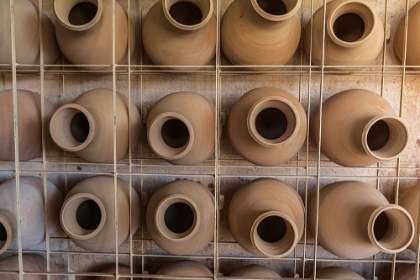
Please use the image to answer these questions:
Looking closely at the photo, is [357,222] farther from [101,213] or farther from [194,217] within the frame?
[101,213]

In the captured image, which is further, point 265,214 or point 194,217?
A: point 194,217

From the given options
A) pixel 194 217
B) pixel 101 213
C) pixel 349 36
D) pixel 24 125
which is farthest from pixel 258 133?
pixel 24 125

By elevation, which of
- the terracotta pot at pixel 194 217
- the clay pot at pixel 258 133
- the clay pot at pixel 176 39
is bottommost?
the terracotta pot at pixel 194 217

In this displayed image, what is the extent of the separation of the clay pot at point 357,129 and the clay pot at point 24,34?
115 cm

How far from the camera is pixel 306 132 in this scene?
4.08ft

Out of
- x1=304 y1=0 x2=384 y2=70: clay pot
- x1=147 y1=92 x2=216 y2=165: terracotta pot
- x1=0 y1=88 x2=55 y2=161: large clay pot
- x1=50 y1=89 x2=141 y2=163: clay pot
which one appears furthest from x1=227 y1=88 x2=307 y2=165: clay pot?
x1=0 y1=88 x2=55 y2=161: large clay pot

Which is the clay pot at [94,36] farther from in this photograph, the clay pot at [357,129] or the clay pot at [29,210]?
the clay pot at [357,129]

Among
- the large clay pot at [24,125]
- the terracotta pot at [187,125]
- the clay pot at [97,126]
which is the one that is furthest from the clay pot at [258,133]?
the large clay pot at [24,125]

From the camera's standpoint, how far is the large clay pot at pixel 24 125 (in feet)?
4.05

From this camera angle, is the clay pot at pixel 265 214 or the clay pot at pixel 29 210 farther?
the clay pot at pixel 29 210

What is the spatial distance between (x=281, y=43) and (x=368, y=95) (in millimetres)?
383

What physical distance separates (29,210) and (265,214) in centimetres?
93

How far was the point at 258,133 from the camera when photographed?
120 cm

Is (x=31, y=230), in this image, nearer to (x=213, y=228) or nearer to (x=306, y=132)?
(x=213, y=228)
